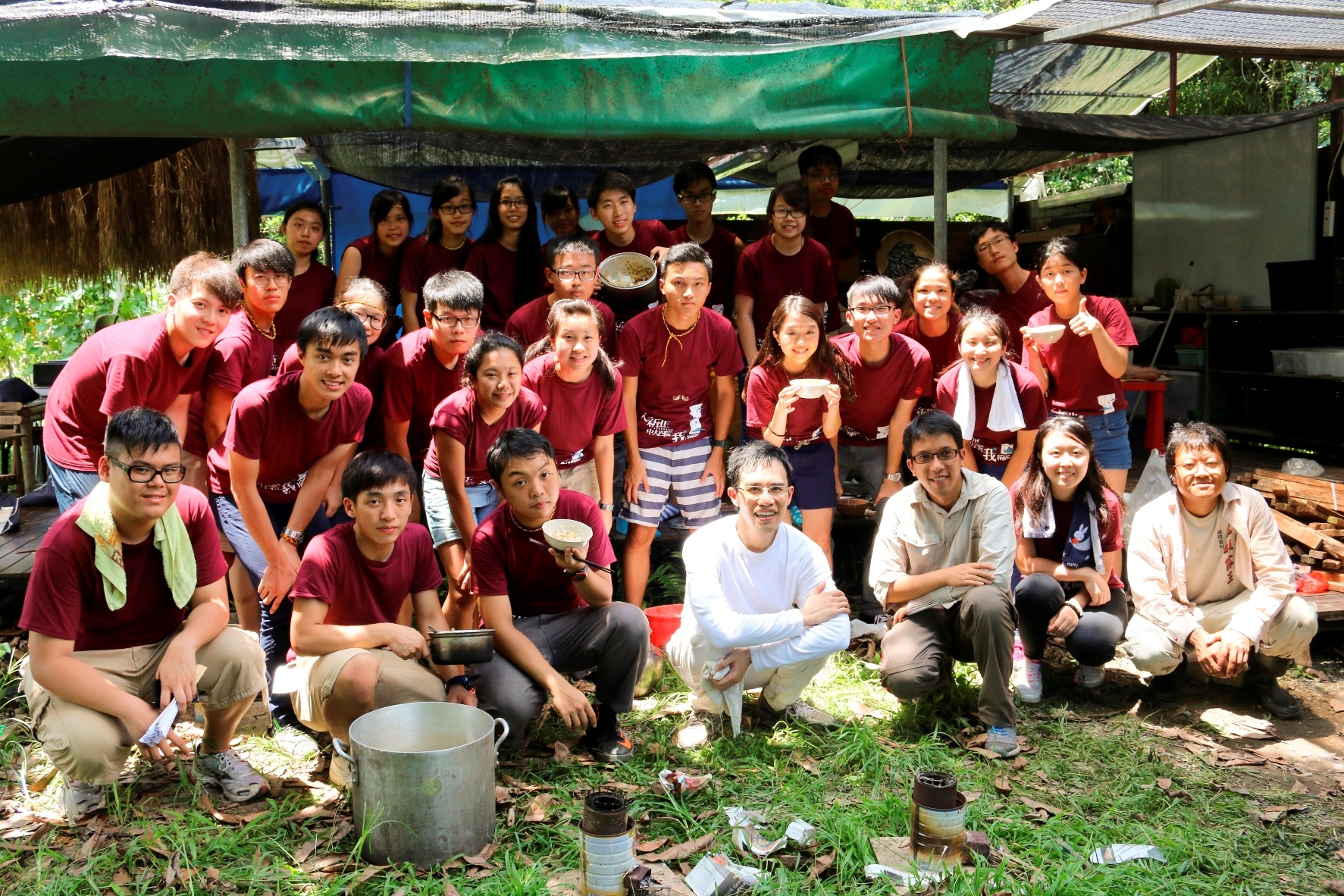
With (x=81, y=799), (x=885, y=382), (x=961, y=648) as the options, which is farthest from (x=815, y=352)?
(x=81, y=799)

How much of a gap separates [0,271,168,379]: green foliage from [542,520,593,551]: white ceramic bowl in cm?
897

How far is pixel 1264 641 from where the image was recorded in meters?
4.02

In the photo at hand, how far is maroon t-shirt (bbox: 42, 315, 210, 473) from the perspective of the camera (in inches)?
149

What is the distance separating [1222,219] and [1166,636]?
6.53 metres

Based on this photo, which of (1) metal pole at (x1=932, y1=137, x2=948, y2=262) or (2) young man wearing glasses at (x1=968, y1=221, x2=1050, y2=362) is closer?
(2) young man wearing glasses at (x1=968, y1=221, x2=1050, y2=362)

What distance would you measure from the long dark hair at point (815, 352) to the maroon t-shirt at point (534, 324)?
2.32ft

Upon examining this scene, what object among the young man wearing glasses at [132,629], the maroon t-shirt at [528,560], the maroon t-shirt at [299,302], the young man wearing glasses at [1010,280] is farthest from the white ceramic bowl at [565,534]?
the young man wearing glasses at [1010,280]

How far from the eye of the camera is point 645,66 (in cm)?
486

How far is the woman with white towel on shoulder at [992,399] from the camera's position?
4.68m

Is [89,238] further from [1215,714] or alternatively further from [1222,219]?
[1222,219]

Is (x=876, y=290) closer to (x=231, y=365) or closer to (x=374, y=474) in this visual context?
(x=374, y=474)

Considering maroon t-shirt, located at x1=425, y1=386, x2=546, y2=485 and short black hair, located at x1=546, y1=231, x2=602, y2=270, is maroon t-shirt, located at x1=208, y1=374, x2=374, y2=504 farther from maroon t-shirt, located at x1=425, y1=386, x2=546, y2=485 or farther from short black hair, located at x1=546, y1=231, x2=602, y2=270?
short black hair, located at x1=546, y1=231, x2=602, y2=270

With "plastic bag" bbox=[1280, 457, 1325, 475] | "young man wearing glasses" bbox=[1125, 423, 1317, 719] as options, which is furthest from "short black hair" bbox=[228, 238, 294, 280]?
"plastic bag" bbox=[1280, 457, 1325, 475]

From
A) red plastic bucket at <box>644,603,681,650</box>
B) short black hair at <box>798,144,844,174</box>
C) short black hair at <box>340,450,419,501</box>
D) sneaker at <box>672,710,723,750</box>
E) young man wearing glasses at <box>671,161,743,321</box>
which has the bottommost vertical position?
sneaker at <box>672,710,723,750</box>
